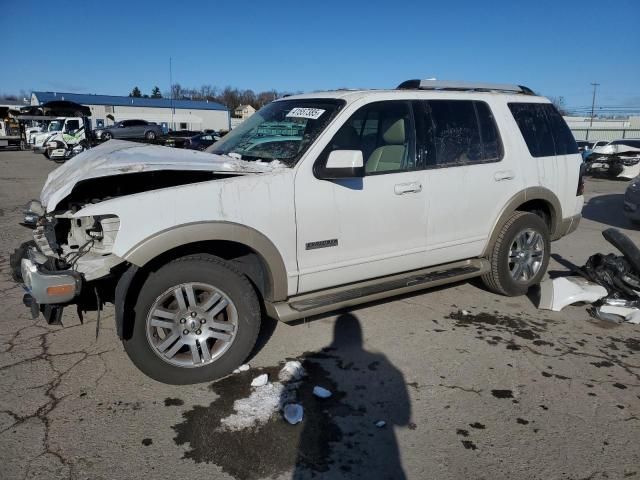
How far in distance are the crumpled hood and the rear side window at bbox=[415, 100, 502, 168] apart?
1.42 m

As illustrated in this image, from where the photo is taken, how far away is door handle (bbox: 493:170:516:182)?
181 inches

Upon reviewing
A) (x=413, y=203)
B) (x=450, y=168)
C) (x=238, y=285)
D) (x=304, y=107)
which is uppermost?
(x=304, y=107)

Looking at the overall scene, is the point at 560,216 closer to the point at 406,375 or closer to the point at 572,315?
the point at 572,315

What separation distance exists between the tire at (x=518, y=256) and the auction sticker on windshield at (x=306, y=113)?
2.18 m

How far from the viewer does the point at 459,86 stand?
4754mm

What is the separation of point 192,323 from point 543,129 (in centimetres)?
402

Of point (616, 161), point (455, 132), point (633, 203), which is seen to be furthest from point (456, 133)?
point (616, 161)

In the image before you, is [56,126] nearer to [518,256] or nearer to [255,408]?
[518,256]

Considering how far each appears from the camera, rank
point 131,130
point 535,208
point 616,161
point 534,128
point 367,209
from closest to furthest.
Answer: point 367,209
point 534,128
point 535,208
point 616,161
point 131,130

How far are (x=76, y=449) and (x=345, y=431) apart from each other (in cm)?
149

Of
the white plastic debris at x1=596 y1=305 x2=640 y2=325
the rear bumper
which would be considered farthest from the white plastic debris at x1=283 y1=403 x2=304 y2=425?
the rear bumper

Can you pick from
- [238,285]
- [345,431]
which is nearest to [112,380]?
[238,285]

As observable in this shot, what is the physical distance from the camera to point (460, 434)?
292 centimetres

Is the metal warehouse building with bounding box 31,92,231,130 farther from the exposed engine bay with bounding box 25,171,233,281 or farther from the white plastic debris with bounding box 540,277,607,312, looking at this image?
the white plastic debris with bounding box 540,277,607,312
